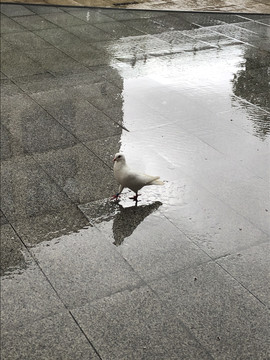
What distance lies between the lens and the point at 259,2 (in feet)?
65.9

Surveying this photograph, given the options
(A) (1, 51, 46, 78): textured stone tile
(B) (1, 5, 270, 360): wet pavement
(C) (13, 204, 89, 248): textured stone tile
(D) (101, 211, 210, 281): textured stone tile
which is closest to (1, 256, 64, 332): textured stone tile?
(B) (1, 5, 270, 360): wet pavement

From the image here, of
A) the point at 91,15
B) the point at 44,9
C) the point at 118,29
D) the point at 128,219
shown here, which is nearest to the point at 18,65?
the point at 118,29

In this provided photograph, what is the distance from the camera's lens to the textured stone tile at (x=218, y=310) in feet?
19.5

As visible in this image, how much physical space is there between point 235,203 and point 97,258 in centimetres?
233

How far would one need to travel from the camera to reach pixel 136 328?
6.08 metres

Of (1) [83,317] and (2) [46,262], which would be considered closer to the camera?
(1) [83,317]

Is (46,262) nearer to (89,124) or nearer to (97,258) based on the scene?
(97,258)

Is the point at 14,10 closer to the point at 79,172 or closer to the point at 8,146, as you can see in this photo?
the point at 8,146

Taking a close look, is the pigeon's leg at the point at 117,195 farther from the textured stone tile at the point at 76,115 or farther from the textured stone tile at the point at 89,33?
the textured stone tile at the point at 89,33

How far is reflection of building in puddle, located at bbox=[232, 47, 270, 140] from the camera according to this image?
1102 cm

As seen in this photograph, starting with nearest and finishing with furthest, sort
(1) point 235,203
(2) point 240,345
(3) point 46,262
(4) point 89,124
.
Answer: (2) point 240,345 → (3) point 46,262 → (1) point 235,203 → (4) point 89,124

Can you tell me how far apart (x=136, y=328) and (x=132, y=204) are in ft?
7.99

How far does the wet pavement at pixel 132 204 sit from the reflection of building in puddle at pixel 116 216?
0.08ft

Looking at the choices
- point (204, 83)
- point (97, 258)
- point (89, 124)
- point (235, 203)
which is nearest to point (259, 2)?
point (204, 83)
